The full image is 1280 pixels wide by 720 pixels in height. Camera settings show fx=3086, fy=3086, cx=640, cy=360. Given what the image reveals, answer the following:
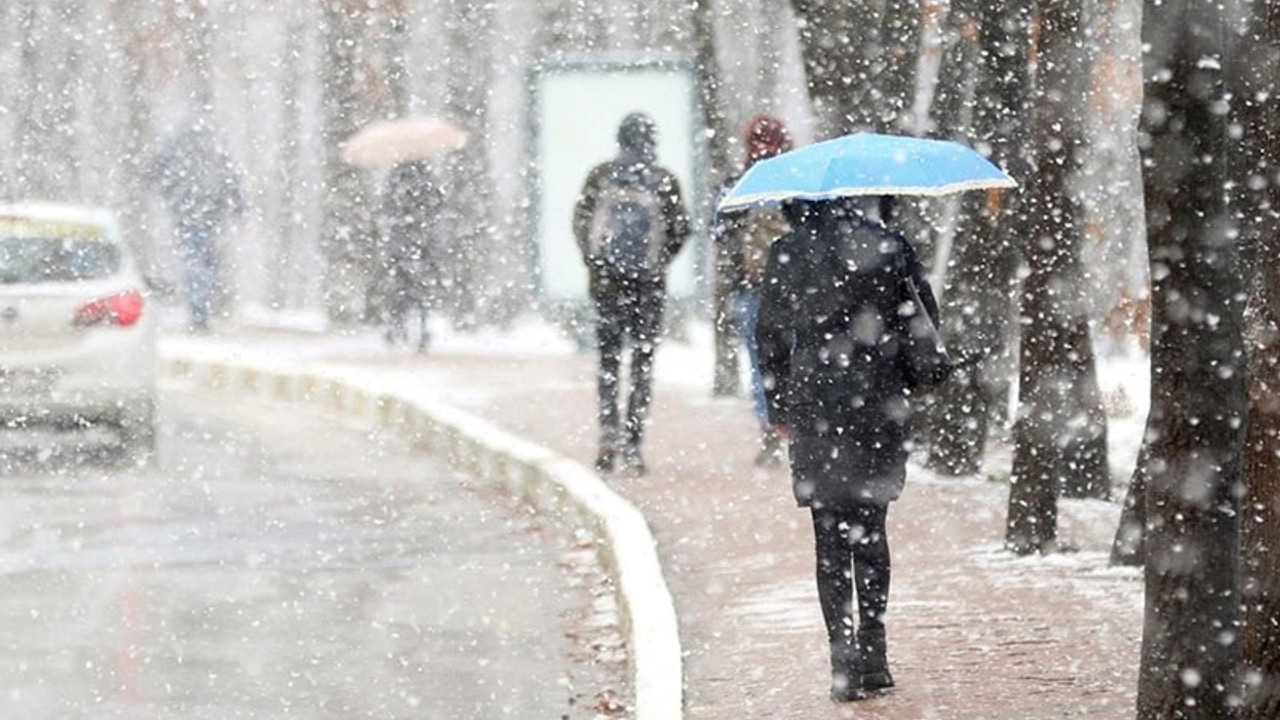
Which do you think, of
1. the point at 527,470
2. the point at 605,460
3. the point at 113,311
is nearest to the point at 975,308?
the point at 605,460

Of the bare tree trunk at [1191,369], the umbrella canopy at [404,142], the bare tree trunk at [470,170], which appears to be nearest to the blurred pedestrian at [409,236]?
the umbrella canopy at [404,142]

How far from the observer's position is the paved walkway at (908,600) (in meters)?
8.90

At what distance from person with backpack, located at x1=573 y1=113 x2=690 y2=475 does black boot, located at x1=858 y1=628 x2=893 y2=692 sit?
6.75 metres

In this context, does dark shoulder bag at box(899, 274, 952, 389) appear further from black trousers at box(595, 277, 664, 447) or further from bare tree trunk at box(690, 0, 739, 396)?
bare tree trunk at box(690, 0, 739, 396)

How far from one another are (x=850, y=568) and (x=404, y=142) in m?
17.6

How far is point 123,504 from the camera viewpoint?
15.0 m

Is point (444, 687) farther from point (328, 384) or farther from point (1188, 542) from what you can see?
point (328, 384)

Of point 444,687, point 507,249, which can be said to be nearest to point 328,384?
point 507,249

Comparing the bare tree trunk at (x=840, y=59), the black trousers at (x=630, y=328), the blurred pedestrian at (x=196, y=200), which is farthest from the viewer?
the blurred pedestrian at (x=196, y=200)

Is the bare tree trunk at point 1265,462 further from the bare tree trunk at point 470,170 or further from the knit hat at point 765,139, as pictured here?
the bare tree trunk at point 470,170

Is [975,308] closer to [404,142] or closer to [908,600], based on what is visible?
[908,600]

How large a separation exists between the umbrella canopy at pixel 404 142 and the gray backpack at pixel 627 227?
33.0 ft

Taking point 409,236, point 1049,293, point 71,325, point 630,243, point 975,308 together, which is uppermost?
point 1049,293

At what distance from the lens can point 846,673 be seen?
29.0 feet
